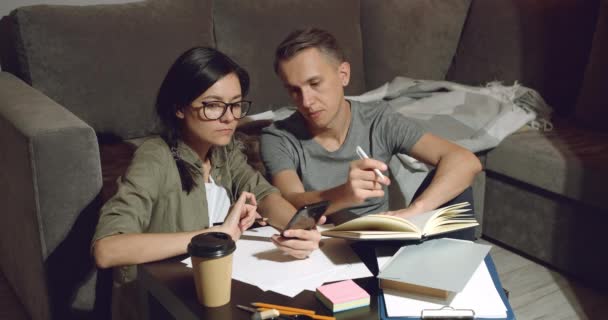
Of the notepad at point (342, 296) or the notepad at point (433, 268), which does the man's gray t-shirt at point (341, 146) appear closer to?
the notepad at point (433, 268)

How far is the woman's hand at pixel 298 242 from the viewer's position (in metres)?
1.24

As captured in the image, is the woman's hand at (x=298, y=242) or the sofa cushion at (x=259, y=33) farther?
the sofa cushion at (x=259, y=33)

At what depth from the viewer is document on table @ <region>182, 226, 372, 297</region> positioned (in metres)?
1.18

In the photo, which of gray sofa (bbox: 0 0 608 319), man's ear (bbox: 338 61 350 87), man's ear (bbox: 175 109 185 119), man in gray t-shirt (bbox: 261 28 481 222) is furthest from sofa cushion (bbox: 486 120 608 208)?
man's ear (bbox: 175 109 185 119)

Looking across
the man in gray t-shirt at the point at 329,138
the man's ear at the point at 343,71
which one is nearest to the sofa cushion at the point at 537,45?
the man in gray t-shirt at the point at 329,138

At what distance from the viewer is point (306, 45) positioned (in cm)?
177

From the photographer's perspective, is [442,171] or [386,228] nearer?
[386,228]

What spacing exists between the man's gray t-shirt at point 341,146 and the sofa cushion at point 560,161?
0.64 m

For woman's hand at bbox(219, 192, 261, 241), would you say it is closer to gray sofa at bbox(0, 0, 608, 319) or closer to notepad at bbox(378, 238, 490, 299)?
notepad at bbox(378, 238, 490, 299)

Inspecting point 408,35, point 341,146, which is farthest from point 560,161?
point 408,35

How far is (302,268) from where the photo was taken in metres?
1.23

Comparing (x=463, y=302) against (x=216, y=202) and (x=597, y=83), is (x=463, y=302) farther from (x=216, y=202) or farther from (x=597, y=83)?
(x=597, y=83)

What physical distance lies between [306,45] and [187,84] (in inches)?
15.9

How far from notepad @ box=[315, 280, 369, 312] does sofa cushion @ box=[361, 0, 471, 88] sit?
1.90 metres
